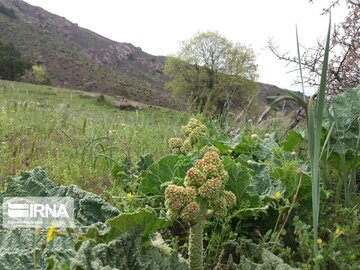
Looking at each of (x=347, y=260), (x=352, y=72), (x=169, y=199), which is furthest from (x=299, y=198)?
(x=352, y=72)

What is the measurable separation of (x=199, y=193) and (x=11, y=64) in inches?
1657

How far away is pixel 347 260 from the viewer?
147 centimetres

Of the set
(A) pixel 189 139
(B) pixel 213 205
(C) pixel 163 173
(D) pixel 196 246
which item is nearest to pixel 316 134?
(B) pixel 213 205

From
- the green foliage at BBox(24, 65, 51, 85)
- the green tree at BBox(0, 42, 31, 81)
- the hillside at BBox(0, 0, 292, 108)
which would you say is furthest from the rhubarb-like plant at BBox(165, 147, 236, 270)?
the green foliage at BBox(24, 65, 51, 85)

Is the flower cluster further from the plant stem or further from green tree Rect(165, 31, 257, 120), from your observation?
green tree Rect(165, 31, 257, 120)

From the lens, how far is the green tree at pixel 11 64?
128 ft

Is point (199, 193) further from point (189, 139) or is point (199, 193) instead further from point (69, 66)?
point (69, 66)

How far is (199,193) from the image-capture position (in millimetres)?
1215

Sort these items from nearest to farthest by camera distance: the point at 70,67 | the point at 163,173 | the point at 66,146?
the point at 163,173 < the point at 66,146 < the point at 70,67

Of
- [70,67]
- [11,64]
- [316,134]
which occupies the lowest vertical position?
[316,134]

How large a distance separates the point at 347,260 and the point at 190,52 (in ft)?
138

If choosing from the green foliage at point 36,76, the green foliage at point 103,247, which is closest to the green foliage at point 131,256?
the green foliage at point 103,247

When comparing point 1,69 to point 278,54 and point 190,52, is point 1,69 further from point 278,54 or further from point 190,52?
point 278,54

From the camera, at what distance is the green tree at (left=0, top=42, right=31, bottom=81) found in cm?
3909
